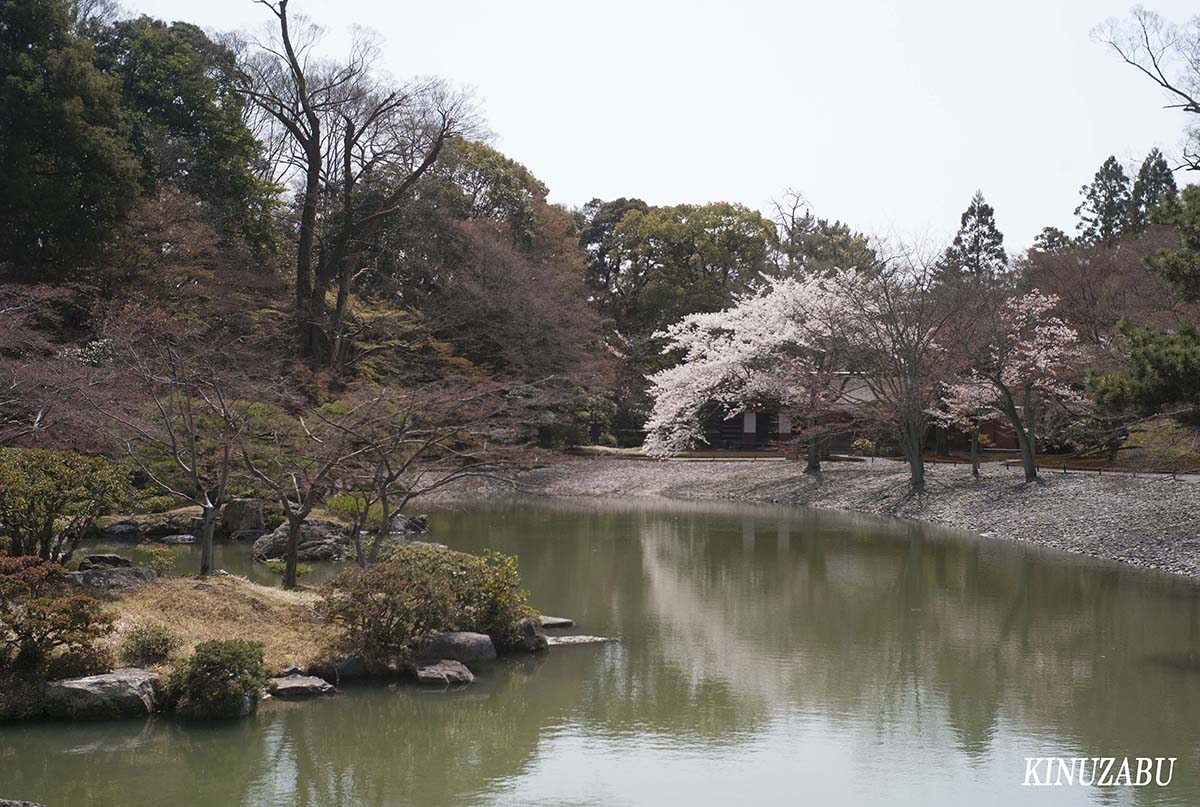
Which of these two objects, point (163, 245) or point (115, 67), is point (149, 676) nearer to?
point (163, 245)

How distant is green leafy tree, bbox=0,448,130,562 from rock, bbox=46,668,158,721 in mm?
2261

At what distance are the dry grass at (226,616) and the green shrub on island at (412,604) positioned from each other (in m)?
0.33

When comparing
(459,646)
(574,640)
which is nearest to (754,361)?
(574,640)

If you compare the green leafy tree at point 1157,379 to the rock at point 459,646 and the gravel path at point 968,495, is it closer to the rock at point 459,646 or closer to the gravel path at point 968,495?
the gravel path at point 968,495

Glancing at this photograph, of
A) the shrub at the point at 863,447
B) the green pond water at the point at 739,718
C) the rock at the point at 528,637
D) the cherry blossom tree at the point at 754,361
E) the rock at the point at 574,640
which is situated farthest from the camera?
the shrub at the point at 863,447

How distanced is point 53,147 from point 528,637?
15.2 metres

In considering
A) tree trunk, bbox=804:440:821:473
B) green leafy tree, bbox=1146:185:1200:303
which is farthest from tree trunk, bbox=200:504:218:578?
tree trunk, bbox=804:440:821:473

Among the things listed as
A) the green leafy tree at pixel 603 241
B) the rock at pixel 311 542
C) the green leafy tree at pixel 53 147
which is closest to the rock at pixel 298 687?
the rock at pixel 311 542

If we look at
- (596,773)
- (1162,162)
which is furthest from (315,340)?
(1162,162)

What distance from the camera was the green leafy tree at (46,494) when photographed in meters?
9.40

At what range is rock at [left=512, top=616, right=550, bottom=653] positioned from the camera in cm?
1055

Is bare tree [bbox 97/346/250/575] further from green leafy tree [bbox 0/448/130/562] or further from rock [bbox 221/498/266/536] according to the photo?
rock [bbox 221/498/266/536]

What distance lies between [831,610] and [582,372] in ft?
60.3

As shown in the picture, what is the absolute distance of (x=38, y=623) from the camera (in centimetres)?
776
